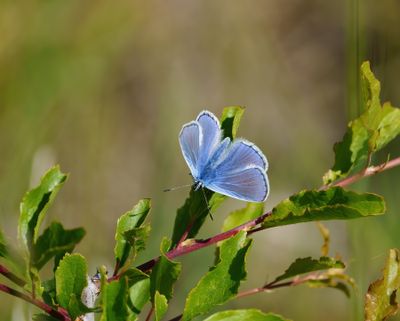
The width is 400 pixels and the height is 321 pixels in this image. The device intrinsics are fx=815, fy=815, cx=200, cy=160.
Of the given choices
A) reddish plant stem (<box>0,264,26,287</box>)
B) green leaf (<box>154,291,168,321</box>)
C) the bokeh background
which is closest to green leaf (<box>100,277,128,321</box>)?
green leaf (<box>154,291,168,321</box>)

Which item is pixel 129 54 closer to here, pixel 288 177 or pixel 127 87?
pixel 127 87

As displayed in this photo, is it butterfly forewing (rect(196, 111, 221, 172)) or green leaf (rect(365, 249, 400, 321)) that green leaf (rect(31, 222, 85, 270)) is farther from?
green leaf (rect(365, 249, 400, 321))

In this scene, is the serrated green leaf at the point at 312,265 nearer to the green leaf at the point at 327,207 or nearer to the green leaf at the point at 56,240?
the green leaf at the point at 327,207

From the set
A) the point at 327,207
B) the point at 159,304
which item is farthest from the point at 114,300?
the point at 327,207

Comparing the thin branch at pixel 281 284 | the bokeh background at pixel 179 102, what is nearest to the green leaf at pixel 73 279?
the thin branch at pixel 281 284

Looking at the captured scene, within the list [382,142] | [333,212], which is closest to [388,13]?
[382,142]

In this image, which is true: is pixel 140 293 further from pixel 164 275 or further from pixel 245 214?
pixel 245 214
